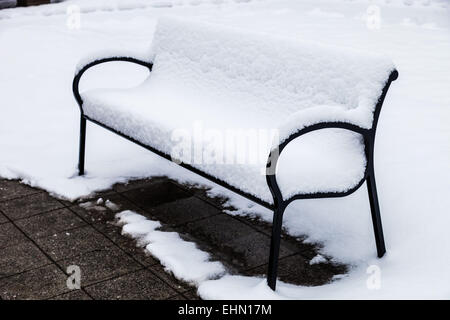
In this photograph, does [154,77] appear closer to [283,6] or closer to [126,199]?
[126,199]

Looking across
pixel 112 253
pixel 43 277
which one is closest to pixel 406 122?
pixel 112 253

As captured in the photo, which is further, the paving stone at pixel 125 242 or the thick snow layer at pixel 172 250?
the paving stone at pixel 125 242

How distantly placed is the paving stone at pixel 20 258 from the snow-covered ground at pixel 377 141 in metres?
0.69

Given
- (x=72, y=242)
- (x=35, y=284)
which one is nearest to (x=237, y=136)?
(x=72, y=242)

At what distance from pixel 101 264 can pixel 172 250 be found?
37cm

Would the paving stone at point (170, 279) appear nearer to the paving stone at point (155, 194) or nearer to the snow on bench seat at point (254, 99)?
the snow on bench seat at point (254, 99)

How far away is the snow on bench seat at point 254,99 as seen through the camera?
3.21 metres

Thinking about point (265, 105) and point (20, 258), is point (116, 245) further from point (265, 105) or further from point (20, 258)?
point (265, 105)

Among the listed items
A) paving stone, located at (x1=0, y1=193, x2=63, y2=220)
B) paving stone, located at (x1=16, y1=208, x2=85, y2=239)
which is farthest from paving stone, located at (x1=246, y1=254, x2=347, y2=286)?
paving stone, located at (x1=0, y1=193, x2=63, y2=220)

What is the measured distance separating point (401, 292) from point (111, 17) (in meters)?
8.55

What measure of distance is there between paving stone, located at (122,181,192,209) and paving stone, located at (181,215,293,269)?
40cm

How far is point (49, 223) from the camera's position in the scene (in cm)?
398

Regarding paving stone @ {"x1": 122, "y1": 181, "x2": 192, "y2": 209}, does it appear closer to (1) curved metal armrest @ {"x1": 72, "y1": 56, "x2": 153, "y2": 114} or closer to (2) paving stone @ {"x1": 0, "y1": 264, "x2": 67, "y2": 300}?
Answer: (1) curved metal armrest @ {"x1": 72, "y1": 56, "x2": 153, "y2": 114}

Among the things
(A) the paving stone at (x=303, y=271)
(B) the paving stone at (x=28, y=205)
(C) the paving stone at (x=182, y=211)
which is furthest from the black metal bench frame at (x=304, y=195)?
(B) the paving stone at (x=28, y=205)
